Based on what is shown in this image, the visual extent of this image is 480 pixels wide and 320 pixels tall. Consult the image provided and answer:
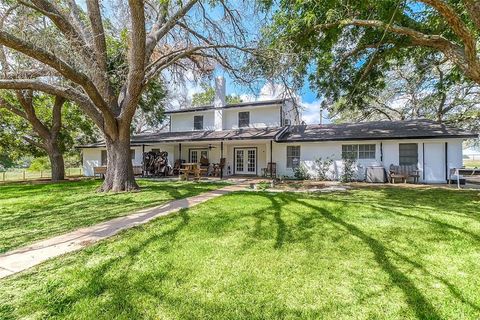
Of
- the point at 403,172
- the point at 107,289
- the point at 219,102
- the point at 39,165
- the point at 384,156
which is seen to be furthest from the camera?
the point at 39,165

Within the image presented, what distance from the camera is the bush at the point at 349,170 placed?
14414 millimetres

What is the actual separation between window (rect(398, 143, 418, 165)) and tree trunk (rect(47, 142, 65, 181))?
22.0m

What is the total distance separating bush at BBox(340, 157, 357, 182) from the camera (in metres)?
14.4

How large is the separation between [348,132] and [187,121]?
12440mm

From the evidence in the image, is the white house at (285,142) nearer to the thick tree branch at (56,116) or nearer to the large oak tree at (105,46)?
the thick tree branch at (56,116)

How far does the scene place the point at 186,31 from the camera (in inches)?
449

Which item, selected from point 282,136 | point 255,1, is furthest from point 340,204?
point 282,136

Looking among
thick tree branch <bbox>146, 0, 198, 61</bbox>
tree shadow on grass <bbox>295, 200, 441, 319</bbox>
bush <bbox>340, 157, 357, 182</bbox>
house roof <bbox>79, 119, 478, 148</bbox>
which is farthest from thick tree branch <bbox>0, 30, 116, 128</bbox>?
bush <bbox>340, 157, 357, 182</bbox>

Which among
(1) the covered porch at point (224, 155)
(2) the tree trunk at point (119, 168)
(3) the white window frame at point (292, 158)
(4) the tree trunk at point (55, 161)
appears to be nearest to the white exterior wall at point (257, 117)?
(1) the covered porch at point (224, 155)

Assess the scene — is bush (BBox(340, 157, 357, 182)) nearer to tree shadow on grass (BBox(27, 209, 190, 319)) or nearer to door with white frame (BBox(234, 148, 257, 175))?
door with white frame (BBox(234, 148, 257, 175))

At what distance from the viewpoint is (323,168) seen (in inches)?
603

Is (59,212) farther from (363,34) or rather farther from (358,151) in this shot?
(358,151)

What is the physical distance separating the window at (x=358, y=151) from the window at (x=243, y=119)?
7089 millimetres

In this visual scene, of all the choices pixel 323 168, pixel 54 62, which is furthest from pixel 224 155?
pixel 54 62
